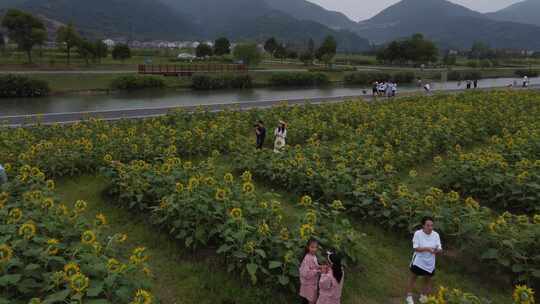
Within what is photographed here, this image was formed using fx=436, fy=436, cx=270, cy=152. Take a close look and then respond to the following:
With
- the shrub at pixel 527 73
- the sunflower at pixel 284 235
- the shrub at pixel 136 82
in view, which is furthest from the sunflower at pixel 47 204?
the shrub at pixel 527 73

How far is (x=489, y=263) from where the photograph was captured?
265 inches

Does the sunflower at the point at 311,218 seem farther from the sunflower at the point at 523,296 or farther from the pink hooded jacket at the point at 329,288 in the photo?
the sunflower at the point at 523,296

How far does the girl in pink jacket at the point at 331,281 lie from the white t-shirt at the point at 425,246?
1409 mm

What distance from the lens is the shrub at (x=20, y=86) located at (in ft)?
96.8

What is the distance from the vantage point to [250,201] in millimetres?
6773

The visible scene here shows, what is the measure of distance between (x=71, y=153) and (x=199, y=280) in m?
5.85

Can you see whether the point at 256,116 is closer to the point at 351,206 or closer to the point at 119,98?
the point at 351,206

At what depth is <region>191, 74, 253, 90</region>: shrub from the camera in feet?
128

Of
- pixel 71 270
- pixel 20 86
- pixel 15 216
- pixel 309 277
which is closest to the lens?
pixel 71 270

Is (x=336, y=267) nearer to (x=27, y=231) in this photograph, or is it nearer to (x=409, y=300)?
(x=409, y=300)

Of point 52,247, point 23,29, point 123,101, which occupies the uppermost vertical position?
point 23,29

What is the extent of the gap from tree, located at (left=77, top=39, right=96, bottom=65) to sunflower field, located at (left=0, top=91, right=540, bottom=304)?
109 ft

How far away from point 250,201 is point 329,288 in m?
2.21

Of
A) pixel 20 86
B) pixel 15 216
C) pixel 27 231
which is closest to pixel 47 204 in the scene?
pixel 15 216
